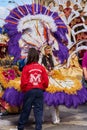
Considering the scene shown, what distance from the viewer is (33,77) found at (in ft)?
26.9

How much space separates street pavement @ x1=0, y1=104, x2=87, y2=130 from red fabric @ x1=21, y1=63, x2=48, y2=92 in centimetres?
130

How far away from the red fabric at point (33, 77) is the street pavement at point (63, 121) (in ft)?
4.25

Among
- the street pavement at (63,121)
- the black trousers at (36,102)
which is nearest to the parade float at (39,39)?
the street pavement at (63,121)

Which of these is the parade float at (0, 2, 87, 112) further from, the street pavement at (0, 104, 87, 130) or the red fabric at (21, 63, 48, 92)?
the red fabric at (21, 63, 48, 92)

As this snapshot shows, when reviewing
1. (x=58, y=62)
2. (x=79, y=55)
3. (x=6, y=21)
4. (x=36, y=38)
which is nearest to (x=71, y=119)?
(x=58, y=62)

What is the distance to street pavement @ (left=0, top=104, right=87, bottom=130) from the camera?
928 cm

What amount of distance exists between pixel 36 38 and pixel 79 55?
3.65 m

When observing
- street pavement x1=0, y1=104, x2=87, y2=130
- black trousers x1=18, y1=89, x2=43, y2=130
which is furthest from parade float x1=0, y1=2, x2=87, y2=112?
black trousers x1=18, y1=89, x2=43, y2=130

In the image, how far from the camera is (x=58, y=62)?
10.1m

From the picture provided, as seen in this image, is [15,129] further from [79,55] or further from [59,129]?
[79,55]

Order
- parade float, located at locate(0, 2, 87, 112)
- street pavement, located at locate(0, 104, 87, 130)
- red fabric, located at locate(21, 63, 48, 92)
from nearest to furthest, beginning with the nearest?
red fabric, located at locate(21, 63, 48, 92) → street pavement, located at locate(0, 104, 87, 130) → parade float, located at locate(0, 2, 87, 112)

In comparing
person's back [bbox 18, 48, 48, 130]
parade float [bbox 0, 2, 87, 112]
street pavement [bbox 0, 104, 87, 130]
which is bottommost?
street pavement [bbox 0, 104, 87, 130]

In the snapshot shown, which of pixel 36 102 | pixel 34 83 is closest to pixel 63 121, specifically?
pixel 36 102

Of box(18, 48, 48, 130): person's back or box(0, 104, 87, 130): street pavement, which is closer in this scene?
box(18, 48, 48, 130): person's back
